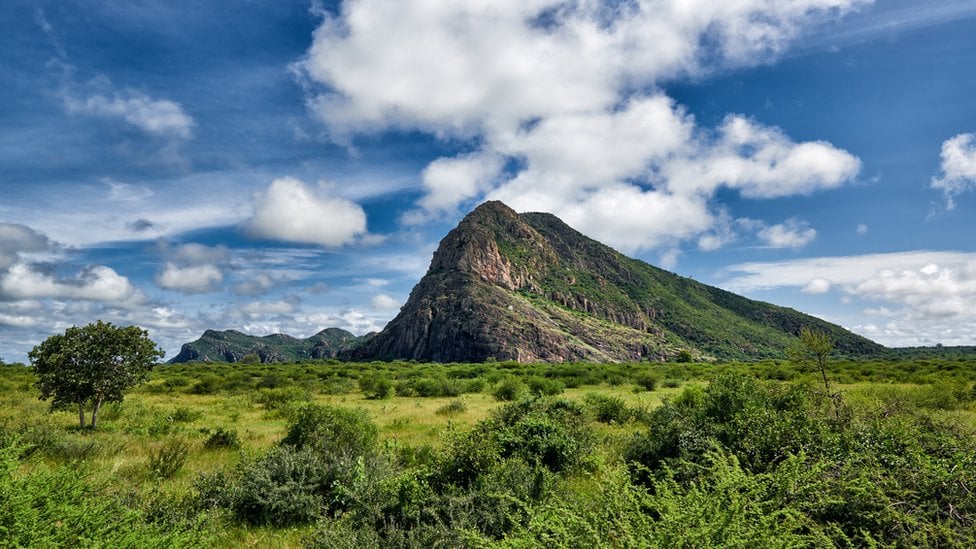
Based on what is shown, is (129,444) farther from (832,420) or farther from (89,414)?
(832,420)

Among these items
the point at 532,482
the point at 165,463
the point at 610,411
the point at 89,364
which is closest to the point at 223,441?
the point at 165,463

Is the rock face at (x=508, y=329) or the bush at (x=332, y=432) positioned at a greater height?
→ the rock face at (x=508, y=329)

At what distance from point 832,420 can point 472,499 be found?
8744 mm

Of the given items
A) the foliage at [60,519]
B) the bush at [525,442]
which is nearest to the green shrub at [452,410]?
the bush at [525,442]

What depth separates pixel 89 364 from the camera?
706 inches

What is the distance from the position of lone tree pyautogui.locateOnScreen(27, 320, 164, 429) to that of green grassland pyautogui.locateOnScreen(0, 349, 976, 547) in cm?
155

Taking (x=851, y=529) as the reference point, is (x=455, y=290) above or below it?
above

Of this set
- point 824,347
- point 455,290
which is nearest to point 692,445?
point 824,347

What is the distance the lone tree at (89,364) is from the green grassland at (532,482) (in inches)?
61.1

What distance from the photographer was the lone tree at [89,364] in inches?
690

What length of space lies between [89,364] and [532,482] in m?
19.2

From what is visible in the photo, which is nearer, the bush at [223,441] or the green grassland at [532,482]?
the green grassland at [532,482]

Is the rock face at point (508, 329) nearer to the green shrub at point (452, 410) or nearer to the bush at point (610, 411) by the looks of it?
the green shrub at point (452, 410)

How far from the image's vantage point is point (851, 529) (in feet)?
22.2
